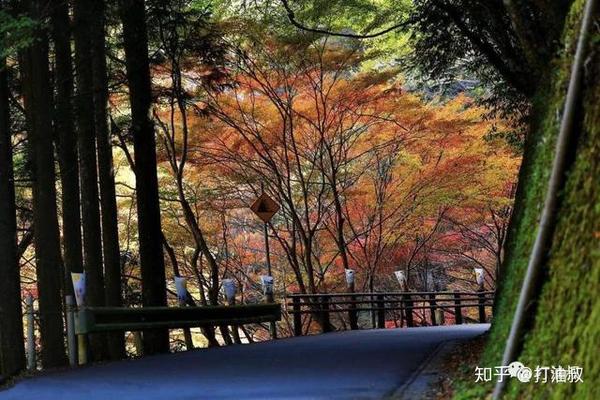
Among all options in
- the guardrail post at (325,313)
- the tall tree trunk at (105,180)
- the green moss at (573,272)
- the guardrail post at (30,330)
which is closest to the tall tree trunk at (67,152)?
the tall tree trunk at (105,180)

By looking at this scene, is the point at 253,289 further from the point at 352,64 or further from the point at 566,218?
the point at 566,218

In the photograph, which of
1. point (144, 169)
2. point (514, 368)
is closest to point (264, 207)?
point (144, 169)

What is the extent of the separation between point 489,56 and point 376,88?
30.6ft

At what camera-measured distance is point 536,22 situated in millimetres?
7500

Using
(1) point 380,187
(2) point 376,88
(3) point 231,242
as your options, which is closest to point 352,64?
(2) point 376,88

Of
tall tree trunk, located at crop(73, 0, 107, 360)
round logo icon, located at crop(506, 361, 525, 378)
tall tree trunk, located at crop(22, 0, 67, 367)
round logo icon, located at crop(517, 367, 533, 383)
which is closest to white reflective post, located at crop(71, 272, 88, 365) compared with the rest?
tall tree trunk, located at crop(22, 0, 67, 367)

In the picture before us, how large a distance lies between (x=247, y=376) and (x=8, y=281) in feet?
12.7

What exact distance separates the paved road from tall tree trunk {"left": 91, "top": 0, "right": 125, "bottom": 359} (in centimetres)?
305

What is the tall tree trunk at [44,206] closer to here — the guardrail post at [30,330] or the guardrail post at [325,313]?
the guardrail post at [30,330]

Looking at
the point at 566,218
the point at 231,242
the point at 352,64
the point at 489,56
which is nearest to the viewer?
the point at 566,218

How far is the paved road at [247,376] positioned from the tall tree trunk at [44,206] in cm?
136

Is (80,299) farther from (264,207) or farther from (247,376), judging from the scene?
(264,207)

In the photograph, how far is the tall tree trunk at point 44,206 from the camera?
10266 millimetres

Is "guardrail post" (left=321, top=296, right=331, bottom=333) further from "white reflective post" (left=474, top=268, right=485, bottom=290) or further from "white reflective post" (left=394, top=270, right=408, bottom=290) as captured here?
"white reflective post" (left=474, top=268, right=485, bottom=290)
